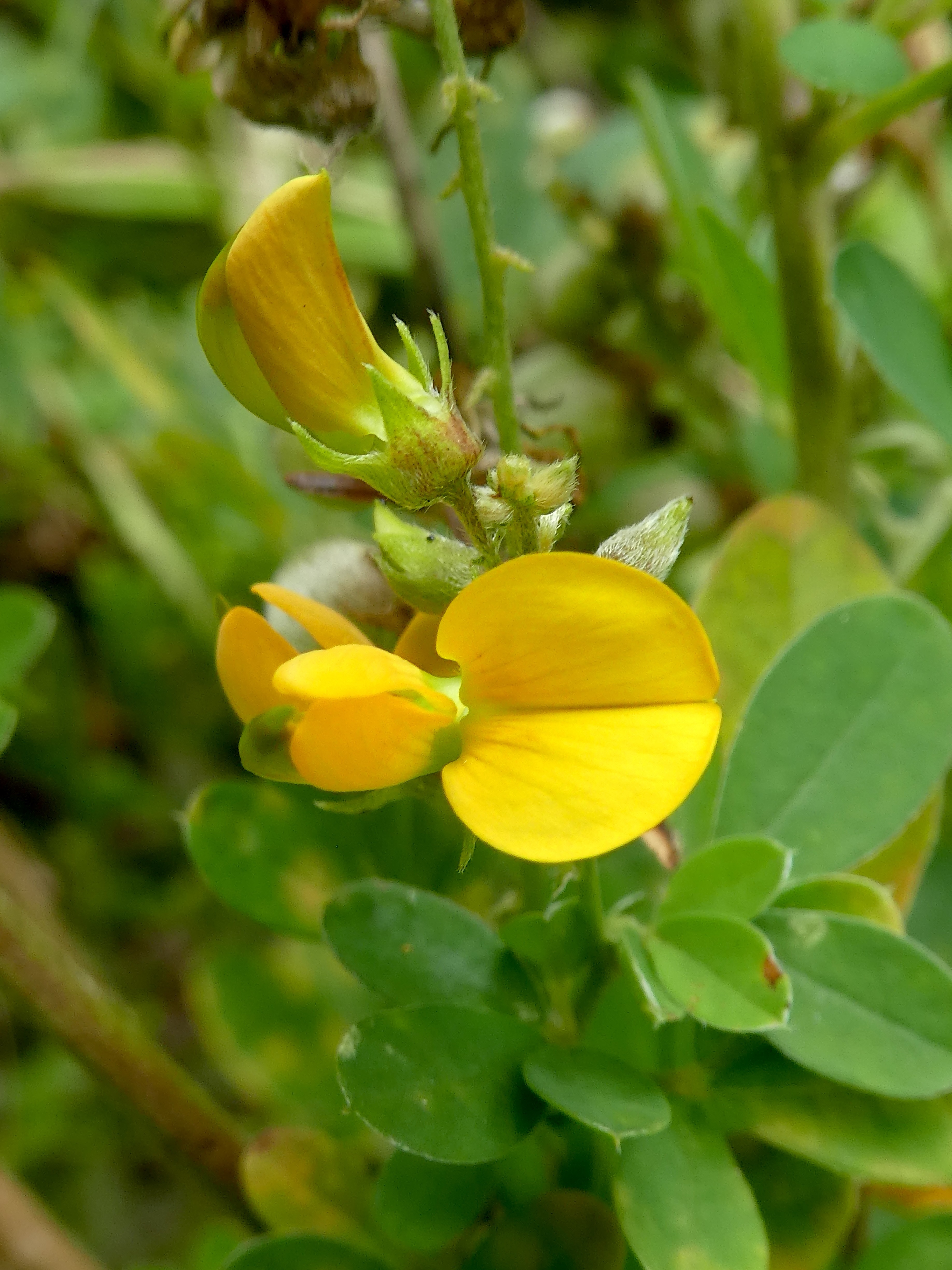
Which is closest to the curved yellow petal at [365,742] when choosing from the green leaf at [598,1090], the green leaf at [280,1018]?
the green leaf at [598,1090]

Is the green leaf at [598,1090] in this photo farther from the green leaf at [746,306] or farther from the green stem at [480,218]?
the green leaf at [746,306]

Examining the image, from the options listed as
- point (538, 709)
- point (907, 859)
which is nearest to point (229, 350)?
point (538, 709)

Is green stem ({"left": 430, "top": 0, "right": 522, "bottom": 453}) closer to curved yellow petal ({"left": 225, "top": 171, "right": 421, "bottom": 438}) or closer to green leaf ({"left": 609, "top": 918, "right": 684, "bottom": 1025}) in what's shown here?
curved yellow petal ({"left": 225, "top": 171, "right": 421, "bottom": 438})

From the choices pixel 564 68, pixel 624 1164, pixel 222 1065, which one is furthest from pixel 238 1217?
pixel 564 68

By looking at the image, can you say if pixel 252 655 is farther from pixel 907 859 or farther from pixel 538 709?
pixel 907 859

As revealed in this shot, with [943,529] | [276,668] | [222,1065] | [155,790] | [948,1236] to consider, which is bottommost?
[155,790]

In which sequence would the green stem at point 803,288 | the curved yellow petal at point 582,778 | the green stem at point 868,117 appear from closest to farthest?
the curved yellow petal at point 582,778
the green stem at point 868,117
the green stem at point 803,288

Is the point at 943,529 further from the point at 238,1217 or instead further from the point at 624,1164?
the point at 238,1217
